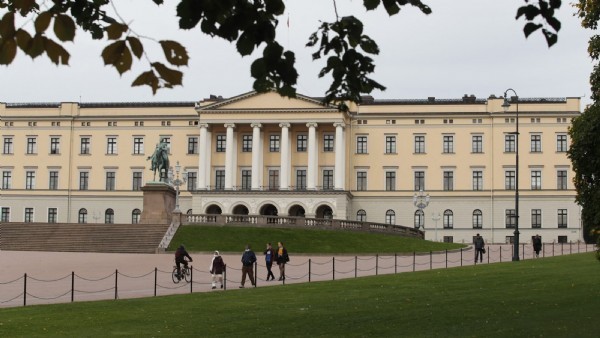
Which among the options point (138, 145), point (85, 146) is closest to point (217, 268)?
point (138, 145)

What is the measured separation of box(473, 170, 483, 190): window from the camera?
318ft

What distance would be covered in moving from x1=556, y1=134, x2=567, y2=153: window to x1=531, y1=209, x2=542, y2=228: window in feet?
20.8

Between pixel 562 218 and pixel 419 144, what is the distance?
1566cm

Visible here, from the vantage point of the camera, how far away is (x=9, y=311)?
24.3m

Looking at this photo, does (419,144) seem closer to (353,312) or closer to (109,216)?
(109,216)

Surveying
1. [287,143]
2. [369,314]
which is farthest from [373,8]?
[287,143]

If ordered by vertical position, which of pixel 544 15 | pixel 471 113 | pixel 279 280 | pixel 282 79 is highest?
pixel 471 113

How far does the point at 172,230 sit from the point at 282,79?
2387 inches

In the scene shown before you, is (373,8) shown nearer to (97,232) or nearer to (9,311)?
(9,311)

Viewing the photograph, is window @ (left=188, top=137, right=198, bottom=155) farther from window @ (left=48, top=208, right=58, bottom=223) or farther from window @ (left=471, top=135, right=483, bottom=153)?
window @ (left=471, top=135, right=483, bottom=153)

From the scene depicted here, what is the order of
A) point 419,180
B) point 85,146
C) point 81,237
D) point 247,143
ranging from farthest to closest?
point 85,146 < point 247,143 < point 419,180 < point 81,237

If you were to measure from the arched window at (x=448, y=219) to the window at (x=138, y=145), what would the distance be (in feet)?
104

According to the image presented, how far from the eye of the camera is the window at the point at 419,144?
98.4 meters

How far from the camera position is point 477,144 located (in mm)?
97500
